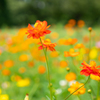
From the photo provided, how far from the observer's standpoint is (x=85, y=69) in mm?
412

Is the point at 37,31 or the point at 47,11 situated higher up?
the point at 37,31

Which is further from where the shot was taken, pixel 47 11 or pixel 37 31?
pixel 47 11

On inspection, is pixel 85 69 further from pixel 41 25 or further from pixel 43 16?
pixel 43 16

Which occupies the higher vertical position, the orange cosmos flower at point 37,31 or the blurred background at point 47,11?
the orange cosmos flower at point 37,31

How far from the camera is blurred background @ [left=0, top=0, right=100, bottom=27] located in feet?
34.8

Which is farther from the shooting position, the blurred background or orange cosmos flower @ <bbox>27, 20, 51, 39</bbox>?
the blurred background

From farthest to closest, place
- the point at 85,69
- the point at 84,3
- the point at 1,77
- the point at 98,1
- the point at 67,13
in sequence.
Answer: the point at 67,13 → the point at 84,3 → the point at 98,1 → the point at 1,77 → the point at 85,69

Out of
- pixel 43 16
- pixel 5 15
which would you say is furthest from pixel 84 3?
pixel 5 15

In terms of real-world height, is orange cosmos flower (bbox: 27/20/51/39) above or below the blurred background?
above

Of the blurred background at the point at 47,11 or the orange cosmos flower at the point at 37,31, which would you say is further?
the blurred background at the point at 47,11

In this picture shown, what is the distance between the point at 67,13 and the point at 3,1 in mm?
4500

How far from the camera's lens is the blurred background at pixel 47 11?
10617mm

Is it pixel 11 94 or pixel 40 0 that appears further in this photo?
pixel 40 0

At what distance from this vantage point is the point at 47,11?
1236 centimetres
